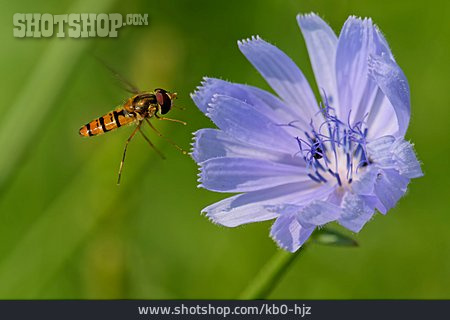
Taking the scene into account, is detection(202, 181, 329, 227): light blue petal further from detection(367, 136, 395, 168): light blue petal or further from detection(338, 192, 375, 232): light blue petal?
detection(367, 136, 395, 168): light blue petal

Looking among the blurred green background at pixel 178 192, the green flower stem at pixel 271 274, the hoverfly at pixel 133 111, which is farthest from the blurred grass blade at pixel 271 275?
the blurred green background at pixel 178 192

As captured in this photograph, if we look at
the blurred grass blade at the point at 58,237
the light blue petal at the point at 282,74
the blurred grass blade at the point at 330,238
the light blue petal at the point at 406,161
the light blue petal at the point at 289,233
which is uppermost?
the light blue petal at the point at 282,74

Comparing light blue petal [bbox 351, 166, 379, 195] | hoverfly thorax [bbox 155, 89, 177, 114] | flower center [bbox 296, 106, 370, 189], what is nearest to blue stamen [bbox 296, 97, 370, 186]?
flower center [bbox 296, 106, 370, 189]

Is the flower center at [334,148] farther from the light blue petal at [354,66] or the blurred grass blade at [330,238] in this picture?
the blurred grass blade at [330,238]

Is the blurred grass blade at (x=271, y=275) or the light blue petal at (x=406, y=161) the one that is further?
the blurred grass blade at (x=271, y=275)

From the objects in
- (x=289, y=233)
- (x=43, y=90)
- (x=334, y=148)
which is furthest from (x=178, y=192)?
(x=289, y=233)

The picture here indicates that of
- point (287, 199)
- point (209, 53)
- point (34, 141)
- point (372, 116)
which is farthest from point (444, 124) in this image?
point (34, 141)
